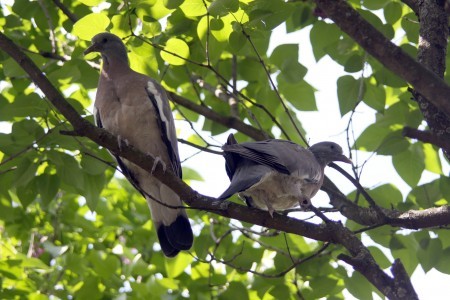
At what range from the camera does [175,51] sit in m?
3.54

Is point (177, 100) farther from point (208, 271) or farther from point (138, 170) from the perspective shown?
point (208, 271)

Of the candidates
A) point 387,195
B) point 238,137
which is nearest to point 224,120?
point 238,137

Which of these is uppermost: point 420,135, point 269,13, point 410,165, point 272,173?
point 269,13

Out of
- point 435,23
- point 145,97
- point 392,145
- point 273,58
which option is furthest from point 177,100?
point 435,23

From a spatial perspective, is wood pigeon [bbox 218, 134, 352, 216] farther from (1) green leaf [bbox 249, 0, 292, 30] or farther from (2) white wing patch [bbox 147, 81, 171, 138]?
(1) green leaf [bbox 249, 0, 292, 30]

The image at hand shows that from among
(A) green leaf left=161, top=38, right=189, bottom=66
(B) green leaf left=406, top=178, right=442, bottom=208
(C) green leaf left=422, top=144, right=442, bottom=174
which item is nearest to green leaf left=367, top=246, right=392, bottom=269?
(B) green leaf left=406, top=178, right=442, bottom=208

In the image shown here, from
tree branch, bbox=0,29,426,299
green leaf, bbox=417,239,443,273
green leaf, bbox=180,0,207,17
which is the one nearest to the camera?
tree branch, bbox=0,29,426,299

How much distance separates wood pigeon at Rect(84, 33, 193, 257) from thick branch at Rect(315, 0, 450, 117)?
179 cm

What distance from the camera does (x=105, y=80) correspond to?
159 inches

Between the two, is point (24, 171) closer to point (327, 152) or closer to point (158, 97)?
point (158, 97)

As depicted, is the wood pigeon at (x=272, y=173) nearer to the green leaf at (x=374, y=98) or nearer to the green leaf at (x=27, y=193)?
the green leaf at (x=374, y=98)

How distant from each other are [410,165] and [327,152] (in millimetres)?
650

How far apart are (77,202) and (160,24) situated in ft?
6.91

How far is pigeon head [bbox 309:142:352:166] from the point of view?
427 cm
